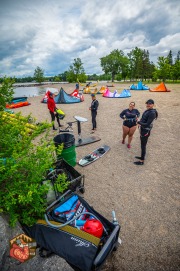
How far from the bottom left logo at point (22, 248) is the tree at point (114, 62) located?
67.7m

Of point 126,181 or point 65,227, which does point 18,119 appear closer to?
point 65,227

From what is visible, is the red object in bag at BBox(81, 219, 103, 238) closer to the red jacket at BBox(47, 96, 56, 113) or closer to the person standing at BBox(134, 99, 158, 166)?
the person standing at BBox(134, 99, 158, 166)

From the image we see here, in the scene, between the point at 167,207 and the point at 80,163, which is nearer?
the point at 167,207

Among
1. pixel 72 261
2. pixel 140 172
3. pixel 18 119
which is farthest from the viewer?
pixel 140 172

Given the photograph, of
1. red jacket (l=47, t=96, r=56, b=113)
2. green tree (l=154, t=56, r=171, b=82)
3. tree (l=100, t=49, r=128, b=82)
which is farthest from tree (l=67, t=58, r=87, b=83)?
red jacket (l=47, t=96, r=56, b=113)

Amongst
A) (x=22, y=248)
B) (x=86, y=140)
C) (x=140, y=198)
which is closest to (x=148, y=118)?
(x=140, y=198)

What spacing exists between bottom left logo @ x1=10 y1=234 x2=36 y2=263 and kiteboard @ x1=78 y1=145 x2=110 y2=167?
122 inches

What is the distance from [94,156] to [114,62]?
213 feet

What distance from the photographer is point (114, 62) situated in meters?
61.3

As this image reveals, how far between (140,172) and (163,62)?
46781mm

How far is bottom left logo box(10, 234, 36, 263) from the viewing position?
2.29 metres

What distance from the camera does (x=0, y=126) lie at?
3.17 m

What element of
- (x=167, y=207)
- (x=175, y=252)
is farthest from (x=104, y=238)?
(x=167, y=207)

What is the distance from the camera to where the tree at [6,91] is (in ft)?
10.3
